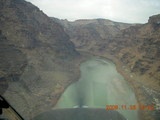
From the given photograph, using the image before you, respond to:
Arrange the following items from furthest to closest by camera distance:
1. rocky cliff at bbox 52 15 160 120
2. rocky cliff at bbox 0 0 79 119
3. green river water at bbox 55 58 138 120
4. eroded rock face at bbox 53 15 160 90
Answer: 1. eroded rock face at bbox 53 15 160 90
2. rocky cliff at bbox 52 15 160 120
3. green river water at bbox 55 58 138 120
4. rocky cliff at bbox 0 0 79 119

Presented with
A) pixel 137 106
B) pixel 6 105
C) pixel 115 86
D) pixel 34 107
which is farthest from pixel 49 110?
pixel 6 105

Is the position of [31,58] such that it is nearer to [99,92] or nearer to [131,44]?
[99,92]

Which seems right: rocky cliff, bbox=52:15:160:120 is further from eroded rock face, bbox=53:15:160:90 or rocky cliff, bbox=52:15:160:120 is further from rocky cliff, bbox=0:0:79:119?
rocky cliff, bbox=0:0:79:119

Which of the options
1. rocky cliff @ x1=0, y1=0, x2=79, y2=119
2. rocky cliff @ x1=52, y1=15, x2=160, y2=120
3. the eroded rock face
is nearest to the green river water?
rocky cliff @ x1=52, y1=15, x2=160, y2=120

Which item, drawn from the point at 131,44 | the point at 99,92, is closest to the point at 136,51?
the point at 131,44

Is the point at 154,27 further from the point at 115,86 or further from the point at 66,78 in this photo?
the point at 66,78

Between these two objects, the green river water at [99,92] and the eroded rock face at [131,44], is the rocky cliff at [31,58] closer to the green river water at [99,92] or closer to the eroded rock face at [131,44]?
the green river water at [99,92]

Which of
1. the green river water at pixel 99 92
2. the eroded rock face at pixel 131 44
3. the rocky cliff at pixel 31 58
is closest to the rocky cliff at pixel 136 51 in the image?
the eroded rock face at pixel 131 44
